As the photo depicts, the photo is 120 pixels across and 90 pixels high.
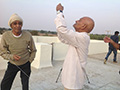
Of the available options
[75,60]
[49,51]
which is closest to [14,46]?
[75,60]

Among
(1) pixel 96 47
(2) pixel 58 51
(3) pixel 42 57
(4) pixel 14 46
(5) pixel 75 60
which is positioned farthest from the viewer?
(1) pixel 96 47

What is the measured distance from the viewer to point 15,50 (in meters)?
1.87

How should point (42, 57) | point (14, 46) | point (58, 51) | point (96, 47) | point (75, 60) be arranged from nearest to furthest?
1. point (75, 60)
2. point (14, 46)
3. point (42, 57)
4. point (58, 51)
5. point (96, 47)

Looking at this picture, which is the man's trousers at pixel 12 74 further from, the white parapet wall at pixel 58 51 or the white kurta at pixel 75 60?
the white parapet wall at pixel 58 51

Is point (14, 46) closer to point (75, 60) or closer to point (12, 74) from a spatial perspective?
point (12, 74)

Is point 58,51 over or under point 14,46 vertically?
under

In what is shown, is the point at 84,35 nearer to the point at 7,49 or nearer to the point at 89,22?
the point at 89,22

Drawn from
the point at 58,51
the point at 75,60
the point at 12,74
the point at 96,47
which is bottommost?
the point at 96,47

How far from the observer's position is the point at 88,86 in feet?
11.0

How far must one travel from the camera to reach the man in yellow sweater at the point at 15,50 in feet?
6.02

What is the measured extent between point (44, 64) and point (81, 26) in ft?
12.0

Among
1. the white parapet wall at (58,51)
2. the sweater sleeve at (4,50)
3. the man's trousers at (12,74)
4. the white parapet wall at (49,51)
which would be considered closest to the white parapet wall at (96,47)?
the white parapet wall at (49,51)

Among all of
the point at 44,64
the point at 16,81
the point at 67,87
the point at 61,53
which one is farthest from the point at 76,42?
the point at 61,53

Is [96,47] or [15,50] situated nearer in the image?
[15,50]
